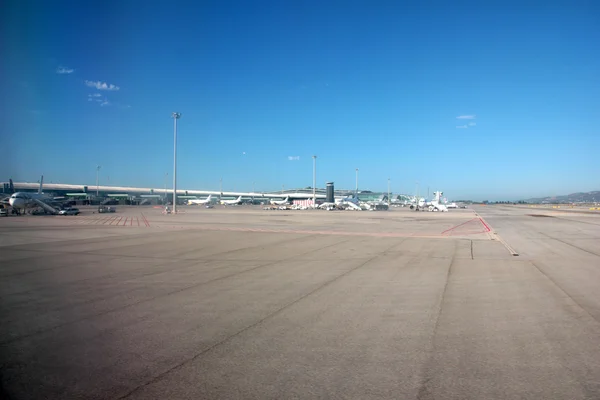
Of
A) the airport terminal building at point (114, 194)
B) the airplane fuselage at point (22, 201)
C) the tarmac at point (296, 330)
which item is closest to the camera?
the tarmac at point (296, 330)

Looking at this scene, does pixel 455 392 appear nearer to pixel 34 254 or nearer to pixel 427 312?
pixel 427 312

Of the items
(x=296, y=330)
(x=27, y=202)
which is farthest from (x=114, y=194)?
(x=296, y=330)

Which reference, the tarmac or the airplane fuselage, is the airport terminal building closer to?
the airplane fuselage

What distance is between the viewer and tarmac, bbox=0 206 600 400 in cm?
430

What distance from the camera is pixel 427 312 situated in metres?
7.23

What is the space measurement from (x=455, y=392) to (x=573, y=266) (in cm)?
1113

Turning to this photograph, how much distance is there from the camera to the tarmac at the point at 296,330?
430 centimetres

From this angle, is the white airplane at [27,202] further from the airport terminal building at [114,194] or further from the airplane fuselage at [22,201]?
the airport terminal building at [114,194]

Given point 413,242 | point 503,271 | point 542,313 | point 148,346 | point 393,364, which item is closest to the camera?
point 393,364

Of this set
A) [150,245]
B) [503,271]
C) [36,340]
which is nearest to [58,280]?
[36,340]

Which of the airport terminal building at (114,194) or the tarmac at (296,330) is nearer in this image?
the tarmac at (296,330)

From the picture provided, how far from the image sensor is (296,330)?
6125 millimetres

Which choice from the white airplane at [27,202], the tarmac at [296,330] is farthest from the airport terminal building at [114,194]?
the tarmac at [296,330]

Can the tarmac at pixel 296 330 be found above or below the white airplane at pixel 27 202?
below
